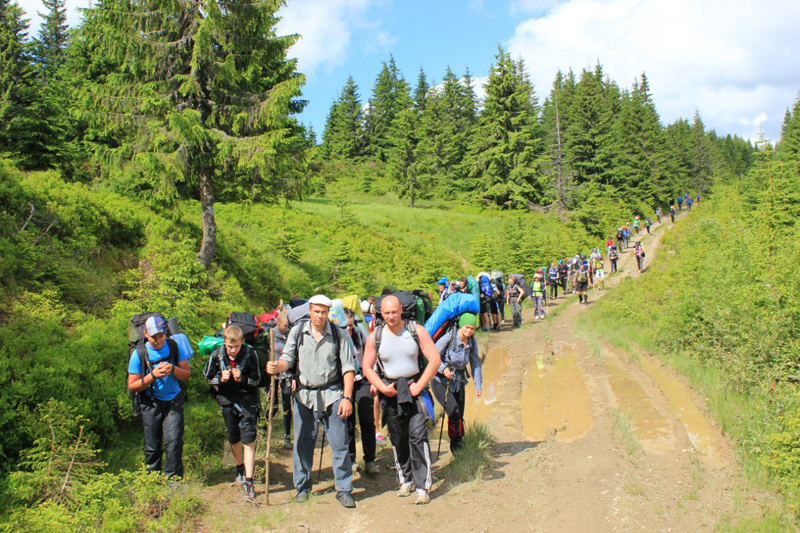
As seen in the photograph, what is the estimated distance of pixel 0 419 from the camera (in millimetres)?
5219

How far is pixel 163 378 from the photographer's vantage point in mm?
5137

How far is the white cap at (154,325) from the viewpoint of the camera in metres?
4.93

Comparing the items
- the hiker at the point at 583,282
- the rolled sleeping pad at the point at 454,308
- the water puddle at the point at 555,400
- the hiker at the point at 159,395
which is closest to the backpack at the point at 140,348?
the hiker at the point at 159,395

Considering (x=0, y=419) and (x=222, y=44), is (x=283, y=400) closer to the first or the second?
(x=0, y=419)

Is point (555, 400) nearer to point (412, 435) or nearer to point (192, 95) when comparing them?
point (412, 435)

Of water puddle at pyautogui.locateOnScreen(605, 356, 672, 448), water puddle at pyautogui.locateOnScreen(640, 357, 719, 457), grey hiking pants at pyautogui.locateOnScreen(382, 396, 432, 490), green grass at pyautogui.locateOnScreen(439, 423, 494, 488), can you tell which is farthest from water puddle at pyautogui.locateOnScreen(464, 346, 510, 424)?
water puddle at pyautogui.locateOnScreen(640, 357, 719, 457)

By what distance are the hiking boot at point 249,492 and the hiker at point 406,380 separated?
1.50 m

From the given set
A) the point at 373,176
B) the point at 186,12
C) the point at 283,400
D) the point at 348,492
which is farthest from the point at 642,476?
the point at 373,176

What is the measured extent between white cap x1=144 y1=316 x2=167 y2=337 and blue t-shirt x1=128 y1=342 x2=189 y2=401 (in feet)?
0.60

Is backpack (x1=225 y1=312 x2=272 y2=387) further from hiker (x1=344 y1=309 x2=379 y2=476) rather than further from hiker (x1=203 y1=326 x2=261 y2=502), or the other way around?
hiker (x1=344 y1=309 x2=379 y2=476)

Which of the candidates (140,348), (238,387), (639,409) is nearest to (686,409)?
(639,409)

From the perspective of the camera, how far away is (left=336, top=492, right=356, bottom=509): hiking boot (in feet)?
16.7

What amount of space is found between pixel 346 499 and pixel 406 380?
4.22 ft

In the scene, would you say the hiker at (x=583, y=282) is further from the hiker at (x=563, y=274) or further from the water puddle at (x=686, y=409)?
the water puddle at (x=686, y=409)
